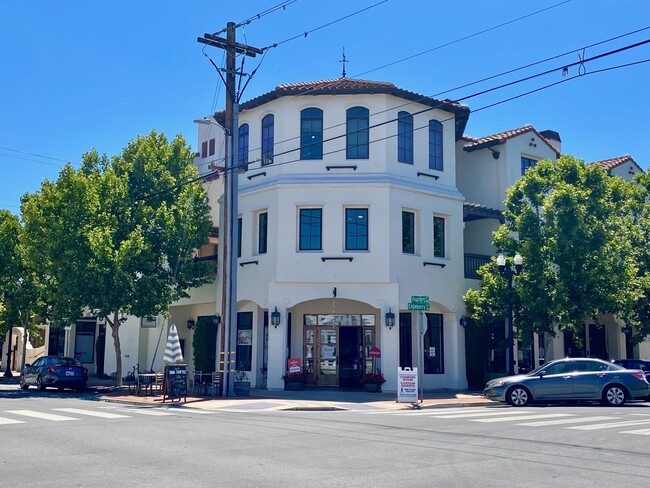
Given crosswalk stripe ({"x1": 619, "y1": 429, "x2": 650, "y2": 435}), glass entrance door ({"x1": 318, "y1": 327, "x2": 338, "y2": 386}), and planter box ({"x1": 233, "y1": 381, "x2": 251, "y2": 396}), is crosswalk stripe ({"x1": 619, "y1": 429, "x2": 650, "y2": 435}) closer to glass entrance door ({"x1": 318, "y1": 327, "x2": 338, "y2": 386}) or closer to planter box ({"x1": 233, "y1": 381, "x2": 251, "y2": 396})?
planter box ({"x1": 233, "y1": 381, "x2": 251, "y2": 396})

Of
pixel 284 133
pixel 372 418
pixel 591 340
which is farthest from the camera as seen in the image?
pixel 591 340

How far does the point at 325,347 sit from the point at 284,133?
8084 mm

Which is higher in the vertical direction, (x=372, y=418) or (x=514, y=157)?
(x=514, y=157)

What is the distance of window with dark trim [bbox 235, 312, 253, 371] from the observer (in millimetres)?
27625

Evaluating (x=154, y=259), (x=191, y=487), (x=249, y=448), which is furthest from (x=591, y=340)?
(x=191, y=487)

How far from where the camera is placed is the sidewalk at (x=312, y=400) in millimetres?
19969

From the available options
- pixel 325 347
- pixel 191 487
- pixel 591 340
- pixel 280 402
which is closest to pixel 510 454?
pixel 191 487

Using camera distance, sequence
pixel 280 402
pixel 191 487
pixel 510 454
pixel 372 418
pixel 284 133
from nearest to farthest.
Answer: pixel 191 487 → pixel 510 454 → pixel 372 418 → pixel 280 402 → pixel 284 133

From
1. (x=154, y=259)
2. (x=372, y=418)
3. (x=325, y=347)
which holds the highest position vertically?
(x=154, y=259)

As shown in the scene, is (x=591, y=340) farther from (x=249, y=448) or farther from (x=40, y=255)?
(x=249, y=448)

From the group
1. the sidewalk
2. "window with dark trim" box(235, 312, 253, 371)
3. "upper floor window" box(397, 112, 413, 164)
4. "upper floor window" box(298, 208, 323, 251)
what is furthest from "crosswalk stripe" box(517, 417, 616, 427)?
"window with dark trim" box(235, 312, 253, 371)

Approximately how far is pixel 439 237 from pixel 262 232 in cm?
673

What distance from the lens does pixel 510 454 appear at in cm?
1052

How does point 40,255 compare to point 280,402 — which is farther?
point 40,255
